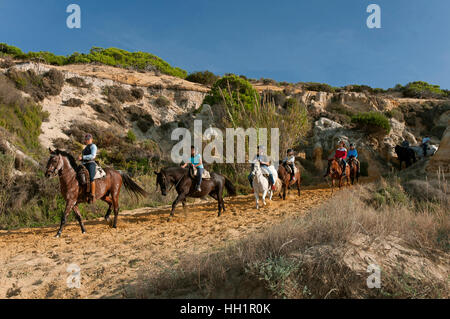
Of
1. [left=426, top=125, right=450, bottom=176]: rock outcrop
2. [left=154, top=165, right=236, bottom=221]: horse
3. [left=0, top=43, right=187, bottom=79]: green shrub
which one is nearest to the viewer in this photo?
[left=154, top=165, right=236, bottom=221]: horse

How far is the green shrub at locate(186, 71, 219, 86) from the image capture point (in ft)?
132

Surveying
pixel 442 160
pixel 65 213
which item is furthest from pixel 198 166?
pixel 442 160

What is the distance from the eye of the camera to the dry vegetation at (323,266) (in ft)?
8.43

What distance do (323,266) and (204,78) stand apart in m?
40.5

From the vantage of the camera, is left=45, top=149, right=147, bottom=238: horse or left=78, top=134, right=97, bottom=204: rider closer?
left=45, top=149, right=147, bottom=238: horse

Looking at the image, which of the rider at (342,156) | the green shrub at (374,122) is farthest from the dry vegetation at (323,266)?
the green shrub at (374,122)

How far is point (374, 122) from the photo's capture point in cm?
1973

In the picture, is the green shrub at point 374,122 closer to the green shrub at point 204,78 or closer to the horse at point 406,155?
the horse at point 406,155

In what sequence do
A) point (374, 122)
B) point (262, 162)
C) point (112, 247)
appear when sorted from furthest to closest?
1. point (374, 122)
2. point (262, 162)
3. point (112, 247)

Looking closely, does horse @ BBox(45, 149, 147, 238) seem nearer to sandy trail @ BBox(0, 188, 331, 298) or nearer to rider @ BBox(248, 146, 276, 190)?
sandy trail @ BBox(0, 188, 331, 298)

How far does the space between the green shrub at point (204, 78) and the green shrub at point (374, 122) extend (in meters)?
25.2

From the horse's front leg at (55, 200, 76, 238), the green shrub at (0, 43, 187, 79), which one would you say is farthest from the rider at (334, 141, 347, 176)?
the green shrub at (0, 43, 187, 79)

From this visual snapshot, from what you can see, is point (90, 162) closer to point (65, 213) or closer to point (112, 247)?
point (65, 213)

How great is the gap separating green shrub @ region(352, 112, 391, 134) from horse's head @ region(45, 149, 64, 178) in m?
21.0
